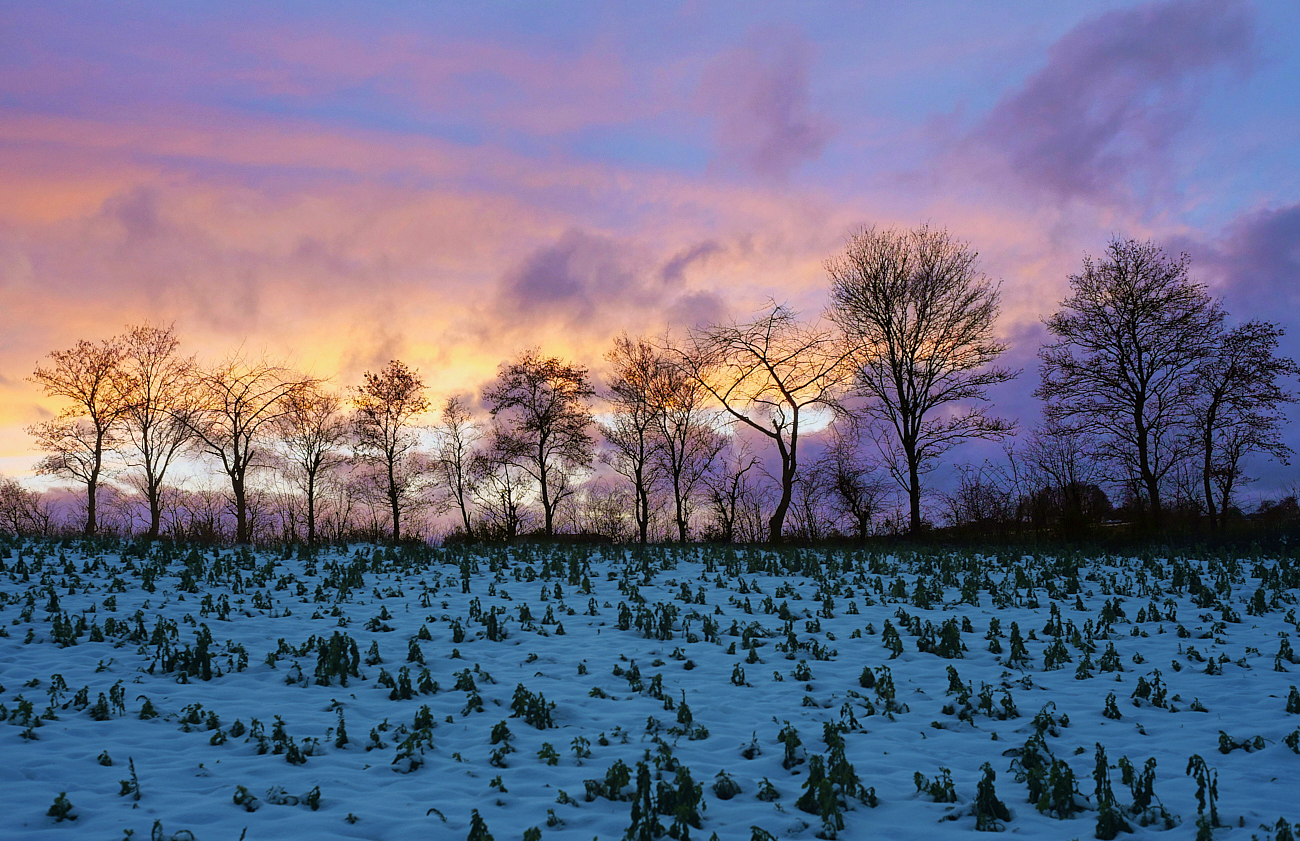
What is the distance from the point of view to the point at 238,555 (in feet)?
55.1

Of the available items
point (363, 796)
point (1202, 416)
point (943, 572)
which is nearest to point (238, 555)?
point (363, 796)

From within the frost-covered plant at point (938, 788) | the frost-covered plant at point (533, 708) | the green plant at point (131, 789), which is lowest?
the frost-covered plant at point (938, 788)

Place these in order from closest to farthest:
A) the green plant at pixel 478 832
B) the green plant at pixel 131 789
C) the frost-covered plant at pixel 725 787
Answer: the green plant at pixel 478 832 → the green plant at pixel 131 789 → the frost-covered plant at pixel 725 787

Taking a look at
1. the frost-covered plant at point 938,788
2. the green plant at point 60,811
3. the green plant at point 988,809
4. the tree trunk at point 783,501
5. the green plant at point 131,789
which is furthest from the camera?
the tree trunk at point 783,501

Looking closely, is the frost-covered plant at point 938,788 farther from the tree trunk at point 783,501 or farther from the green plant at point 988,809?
the tree trunk at point 783,501

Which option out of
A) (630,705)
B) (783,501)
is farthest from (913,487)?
(630,705)

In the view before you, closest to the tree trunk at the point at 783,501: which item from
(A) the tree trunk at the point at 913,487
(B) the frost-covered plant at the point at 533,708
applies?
(A) the tree trunk at the point at 913,487

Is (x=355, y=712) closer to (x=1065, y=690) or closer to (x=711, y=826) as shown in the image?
(x=711, y=826)

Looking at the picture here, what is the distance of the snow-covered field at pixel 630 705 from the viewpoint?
5.31 metres

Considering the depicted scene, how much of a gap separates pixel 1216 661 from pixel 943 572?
659 cm

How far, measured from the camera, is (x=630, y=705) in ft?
26.5

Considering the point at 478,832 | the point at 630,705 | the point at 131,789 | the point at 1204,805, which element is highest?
the point at 131,789

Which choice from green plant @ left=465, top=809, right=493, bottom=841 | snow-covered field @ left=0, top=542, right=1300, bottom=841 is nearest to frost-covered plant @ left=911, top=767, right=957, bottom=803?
snow-covered field @ left=0, top=542, right=1300, bottom=841

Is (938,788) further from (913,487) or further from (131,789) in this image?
(913,487)
